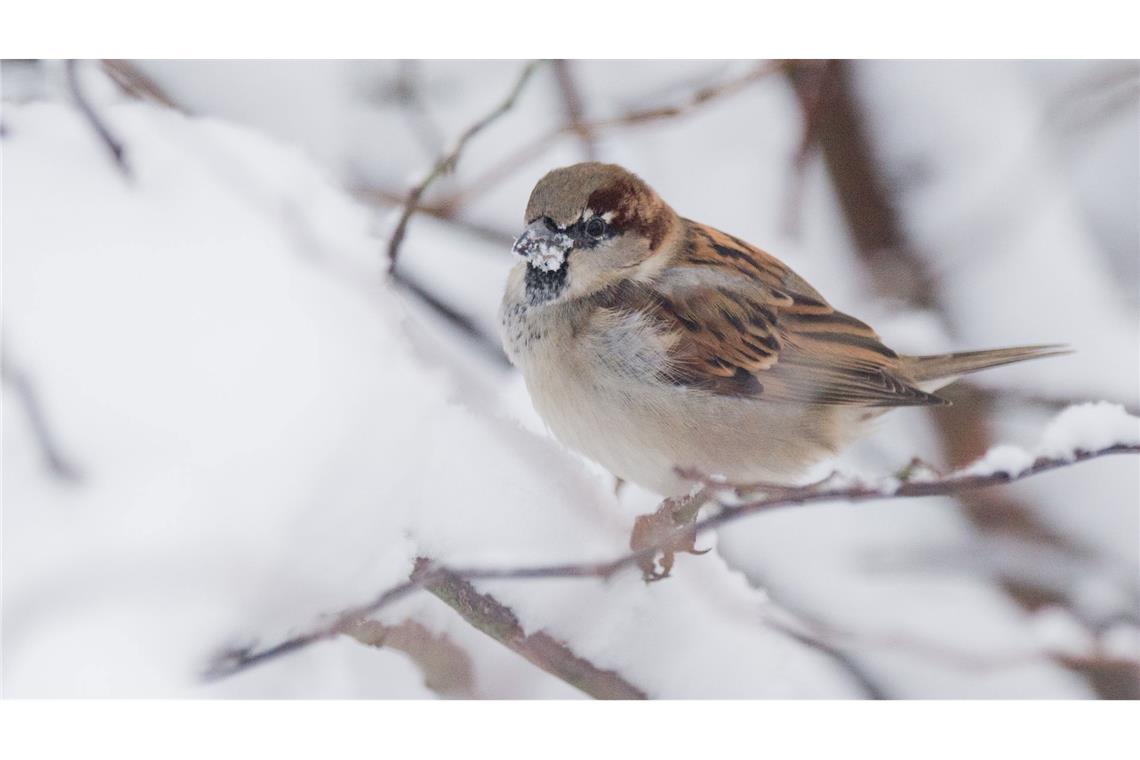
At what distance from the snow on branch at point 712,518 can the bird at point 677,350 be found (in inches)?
5.6

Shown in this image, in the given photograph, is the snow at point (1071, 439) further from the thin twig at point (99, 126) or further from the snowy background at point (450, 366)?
the thin twig at point (99, 126)

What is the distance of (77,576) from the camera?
2092 mm

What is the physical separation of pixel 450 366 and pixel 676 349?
0.41 meters

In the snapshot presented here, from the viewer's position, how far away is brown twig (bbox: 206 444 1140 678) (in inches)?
63.6

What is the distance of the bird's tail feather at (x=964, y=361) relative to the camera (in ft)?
6.79

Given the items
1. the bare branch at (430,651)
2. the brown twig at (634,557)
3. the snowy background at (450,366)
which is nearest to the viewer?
the brown twig at (634,557)

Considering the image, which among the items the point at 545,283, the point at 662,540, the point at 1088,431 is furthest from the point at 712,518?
the point at 1088,431

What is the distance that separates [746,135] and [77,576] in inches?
58.3

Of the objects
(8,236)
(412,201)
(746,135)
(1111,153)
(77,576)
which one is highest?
(1111,153)

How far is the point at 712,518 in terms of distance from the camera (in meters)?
1.67

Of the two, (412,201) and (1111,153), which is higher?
(1111,153)

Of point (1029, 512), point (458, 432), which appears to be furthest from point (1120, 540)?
point (458, 432)

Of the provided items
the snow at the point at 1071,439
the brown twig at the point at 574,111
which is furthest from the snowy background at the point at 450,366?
the snow at the point at 1071,439

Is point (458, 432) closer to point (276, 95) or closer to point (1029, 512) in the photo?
point (276, 95)
